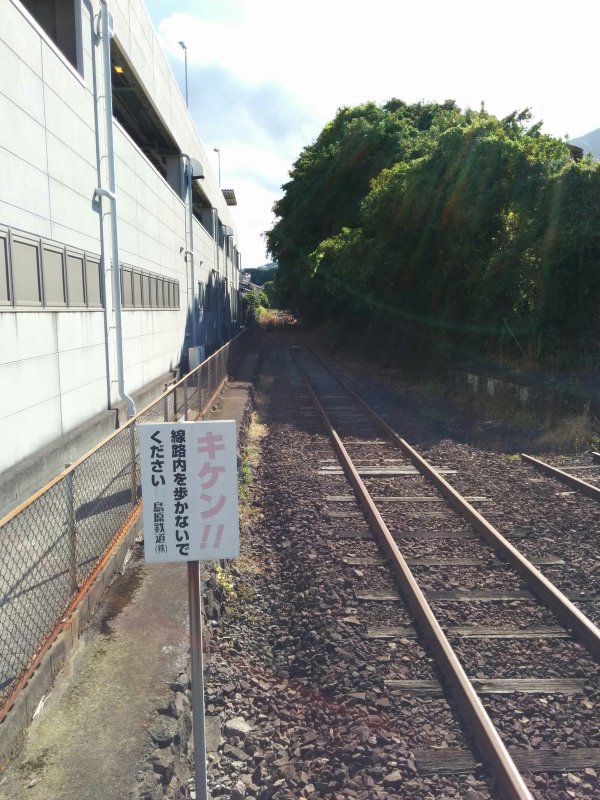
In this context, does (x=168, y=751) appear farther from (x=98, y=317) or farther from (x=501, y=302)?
(x=501, y=302)

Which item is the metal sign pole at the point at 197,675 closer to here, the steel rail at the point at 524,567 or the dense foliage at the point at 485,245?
the steel rail at the point at 524,567

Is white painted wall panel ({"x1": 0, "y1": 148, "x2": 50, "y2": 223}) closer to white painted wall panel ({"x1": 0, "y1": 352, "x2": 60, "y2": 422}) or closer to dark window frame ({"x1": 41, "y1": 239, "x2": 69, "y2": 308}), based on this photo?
dark window frame ({"x1": 41, "y1": 239, "x2": 69, "y2": 308})

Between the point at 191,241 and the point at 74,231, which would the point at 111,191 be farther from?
the point at 191,241

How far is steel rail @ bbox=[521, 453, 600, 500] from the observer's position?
8.70 metres

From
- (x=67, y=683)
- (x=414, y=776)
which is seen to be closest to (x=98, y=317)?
(x=67, y=683)

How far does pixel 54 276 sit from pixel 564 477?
804 centimetres

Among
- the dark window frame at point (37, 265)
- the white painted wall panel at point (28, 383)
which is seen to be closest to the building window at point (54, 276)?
the dark window frame at point (37, 265)

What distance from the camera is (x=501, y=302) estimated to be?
57.1ft

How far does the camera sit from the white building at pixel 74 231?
729 centimetres

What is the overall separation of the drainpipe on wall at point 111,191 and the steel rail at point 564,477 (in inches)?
290

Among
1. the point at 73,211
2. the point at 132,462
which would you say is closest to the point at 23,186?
the point at 73,211

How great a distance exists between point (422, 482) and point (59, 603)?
243 inches

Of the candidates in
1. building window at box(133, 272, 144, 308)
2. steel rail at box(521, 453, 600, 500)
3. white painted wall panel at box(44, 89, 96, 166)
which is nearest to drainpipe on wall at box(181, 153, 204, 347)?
building window at box(133, 272, 144, 308)

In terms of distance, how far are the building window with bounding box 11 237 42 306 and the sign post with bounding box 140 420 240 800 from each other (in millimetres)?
5391
